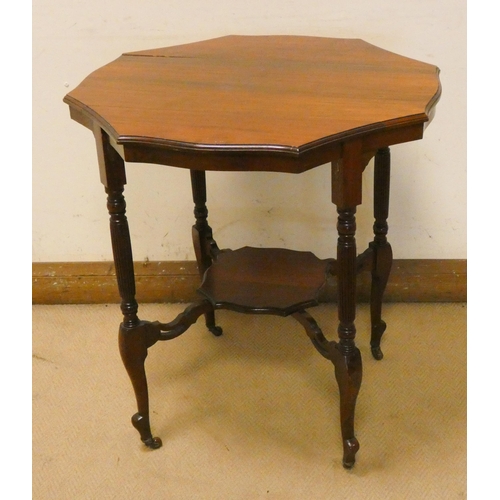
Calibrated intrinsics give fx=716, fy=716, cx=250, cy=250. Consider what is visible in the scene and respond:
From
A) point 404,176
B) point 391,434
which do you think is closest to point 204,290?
point 391,434

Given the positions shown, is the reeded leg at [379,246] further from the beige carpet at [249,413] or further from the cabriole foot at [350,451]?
the cabriole foot at [350,451]

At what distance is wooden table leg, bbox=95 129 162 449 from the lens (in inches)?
50.9

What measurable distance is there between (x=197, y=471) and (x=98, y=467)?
0.69 ft

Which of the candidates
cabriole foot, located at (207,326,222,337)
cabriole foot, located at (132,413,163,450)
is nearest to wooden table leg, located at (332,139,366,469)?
cabriole foot, located at (132,413,163,450)

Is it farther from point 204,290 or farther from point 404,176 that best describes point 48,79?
point 404,176

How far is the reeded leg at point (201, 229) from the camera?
1.75 meters

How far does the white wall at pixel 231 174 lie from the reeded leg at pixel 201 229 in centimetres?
17

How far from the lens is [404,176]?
190 cm

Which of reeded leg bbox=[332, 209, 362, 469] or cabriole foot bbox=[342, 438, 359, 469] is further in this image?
cabriole foot bbox=[342, 438, 359, 469]

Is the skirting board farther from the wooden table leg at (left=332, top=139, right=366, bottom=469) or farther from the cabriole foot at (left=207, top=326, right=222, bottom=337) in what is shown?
the wooden table leg at (left=332, top=139, right=366, bottom=469)

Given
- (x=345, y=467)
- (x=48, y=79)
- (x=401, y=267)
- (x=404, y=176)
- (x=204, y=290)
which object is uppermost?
(x=48, y=79)

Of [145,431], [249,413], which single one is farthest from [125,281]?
[249,413]

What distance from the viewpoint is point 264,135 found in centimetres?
112

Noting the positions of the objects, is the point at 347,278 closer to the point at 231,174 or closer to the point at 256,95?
the point at 256,95
